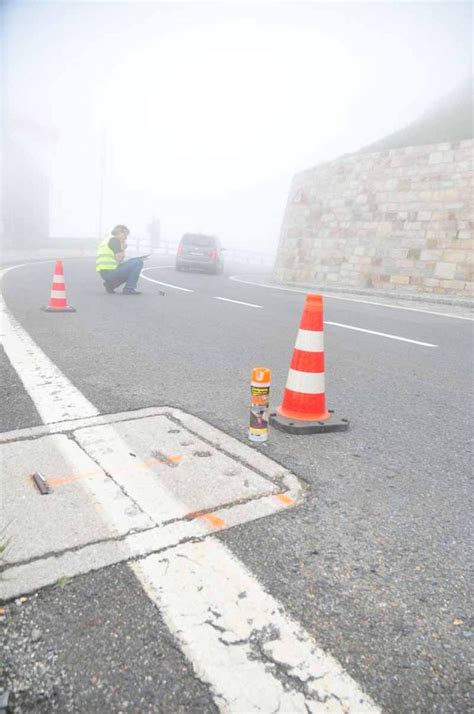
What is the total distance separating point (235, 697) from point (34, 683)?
1.61ft

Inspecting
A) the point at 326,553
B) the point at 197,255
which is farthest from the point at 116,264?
the point at 197,255

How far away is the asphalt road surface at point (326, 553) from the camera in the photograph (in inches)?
50.8

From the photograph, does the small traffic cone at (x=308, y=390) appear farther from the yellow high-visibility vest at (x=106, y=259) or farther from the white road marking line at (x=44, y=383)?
the yellow high-visibility vest at (x=106, y=259)

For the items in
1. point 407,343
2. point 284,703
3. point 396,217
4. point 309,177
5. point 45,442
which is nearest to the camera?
point 284,703

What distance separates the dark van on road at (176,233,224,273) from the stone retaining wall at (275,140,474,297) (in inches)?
111

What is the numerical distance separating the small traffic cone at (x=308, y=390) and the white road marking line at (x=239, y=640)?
4.73 feet

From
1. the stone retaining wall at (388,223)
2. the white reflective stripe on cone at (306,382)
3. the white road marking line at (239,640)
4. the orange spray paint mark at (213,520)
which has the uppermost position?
the stone retaining wall at (388,223)

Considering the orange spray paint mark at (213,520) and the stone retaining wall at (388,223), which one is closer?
the orange spray paint mark at (213,520)

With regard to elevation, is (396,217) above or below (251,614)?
above

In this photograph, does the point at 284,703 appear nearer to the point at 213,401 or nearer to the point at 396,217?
the point at 213,401

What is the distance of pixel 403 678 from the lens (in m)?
1.33

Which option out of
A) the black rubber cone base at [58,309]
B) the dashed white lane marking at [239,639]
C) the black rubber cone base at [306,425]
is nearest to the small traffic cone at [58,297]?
the black rubber cone base at [58,309]

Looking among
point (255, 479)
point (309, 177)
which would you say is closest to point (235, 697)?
point (255, 479)

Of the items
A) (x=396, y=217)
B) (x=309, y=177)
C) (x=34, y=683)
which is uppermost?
(x=309, y=177)
